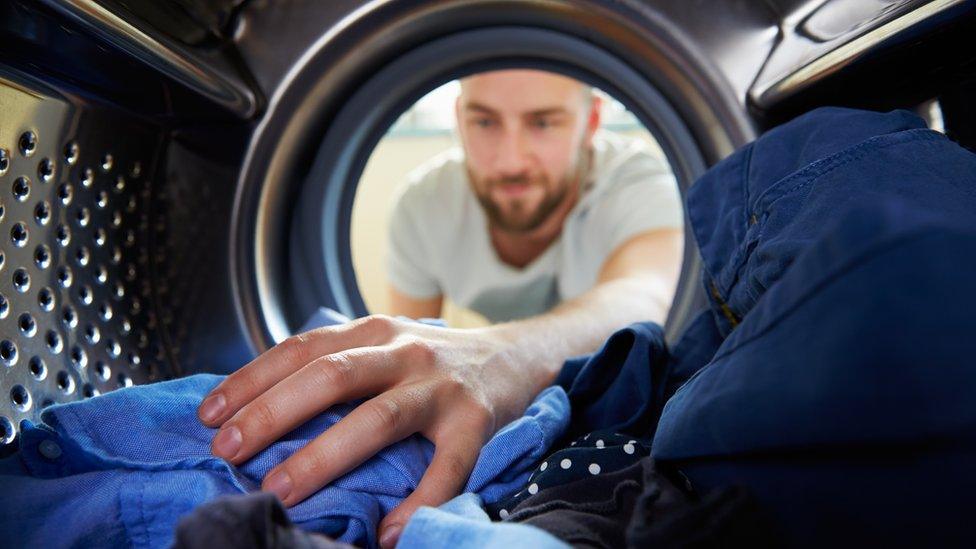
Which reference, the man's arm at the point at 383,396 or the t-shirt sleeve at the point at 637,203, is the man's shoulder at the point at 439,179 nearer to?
the t-shirt sleeve at the point at 637,203

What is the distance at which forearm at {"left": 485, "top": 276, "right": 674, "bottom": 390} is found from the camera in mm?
719

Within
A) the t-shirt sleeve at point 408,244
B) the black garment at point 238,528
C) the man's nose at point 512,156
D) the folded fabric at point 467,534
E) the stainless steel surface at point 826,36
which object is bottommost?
the t-shirt sleeve at point 408,244

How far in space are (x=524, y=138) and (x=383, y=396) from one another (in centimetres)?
125

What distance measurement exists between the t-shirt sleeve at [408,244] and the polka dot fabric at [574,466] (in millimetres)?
1547

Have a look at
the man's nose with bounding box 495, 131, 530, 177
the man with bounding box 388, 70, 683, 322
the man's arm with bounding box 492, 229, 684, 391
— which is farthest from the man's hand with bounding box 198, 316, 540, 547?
the man's nose with bounding box 495, 131, 530, 177

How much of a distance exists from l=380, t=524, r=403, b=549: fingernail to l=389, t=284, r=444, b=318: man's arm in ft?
5.41

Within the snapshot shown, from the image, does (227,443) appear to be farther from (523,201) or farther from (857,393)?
(523,201)

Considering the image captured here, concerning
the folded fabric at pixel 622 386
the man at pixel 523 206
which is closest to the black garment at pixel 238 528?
the folded fabric at pixel 622 386

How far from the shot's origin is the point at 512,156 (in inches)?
66.5

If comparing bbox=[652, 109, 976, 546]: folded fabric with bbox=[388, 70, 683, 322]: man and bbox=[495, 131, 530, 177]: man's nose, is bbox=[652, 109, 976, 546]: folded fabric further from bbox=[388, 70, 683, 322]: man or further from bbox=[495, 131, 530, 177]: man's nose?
bbox=[495, 131, 530, 177]: man's nose

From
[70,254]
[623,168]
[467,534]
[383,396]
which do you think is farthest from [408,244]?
[467,534]

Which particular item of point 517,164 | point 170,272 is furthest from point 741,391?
point 517,164

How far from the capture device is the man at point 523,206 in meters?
1.62

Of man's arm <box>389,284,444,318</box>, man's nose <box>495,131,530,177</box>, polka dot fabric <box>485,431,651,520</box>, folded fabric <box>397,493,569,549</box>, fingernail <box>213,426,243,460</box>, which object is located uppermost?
man's nose <box>495,131,530,177</box>
